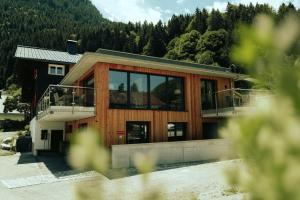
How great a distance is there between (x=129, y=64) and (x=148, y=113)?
3003 mm

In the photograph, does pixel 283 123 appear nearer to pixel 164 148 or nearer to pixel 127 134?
pixel 164 148

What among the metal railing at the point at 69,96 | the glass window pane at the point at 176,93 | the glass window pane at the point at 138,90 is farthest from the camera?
the glass window pane at the point at 176,93

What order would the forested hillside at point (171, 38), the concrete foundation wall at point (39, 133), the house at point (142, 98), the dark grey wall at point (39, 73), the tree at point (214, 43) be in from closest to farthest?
the house at point (142, 98)
the concrete foundation wall at point (39, 133)
the dark grey wall at point (39, 73)
the tree at point (214, 43)
the forested hillside at point (171, 38)

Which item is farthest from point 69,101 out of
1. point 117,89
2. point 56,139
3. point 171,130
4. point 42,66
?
point 42,66

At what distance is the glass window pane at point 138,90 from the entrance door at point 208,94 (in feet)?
15.4

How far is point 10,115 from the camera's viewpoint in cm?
7656

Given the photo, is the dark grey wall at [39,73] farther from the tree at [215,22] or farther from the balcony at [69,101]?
the tree at [215,22]

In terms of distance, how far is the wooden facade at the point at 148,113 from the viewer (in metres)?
17.6

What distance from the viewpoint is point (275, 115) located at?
1.97 feet

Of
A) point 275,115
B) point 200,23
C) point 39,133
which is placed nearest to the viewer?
point 275,115

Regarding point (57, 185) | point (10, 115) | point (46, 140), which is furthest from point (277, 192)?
point (10, 115)

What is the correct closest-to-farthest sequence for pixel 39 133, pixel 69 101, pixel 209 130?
pixel 69 101 < pixel 209 130 < pixel 39 133

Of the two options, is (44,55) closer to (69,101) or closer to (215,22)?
(69,101)

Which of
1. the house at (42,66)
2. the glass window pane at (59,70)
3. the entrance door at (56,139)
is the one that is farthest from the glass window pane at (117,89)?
the glass window pane at (59,70)
